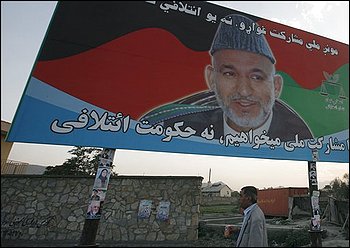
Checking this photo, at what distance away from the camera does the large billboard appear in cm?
579

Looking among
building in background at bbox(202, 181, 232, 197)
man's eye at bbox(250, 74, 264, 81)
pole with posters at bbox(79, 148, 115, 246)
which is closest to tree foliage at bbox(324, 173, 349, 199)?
man's eye at bbox(250, 74, 264, 81)

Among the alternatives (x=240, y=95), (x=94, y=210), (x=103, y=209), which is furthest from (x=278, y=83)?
(x=103, y=209)

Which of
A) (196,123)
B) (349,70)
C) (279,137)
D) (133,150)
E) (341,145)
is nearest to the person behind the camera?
(133,150)

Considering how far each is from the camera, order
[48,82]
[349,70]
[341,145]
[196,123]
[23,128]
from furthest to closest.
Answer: [349,70] → [341,145] → [196,123] → [48,82] → [23,128]

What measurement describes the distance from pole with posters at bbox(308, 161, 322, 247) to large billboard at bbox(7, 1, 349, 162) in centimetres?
44

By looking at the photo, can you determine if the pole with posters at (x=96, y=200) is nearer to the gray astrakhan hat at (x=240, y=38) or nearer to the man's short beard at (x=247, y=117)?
the man's short beard at (x=247, y=117)

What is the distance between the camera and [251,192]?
365cm

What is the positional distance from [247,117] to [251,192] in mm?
4135

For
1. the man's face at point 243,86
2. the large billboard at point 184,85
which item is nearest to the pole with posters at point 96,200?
the large billboard at point 184,85

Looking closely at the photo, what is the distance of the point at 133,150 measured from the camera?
20.0 ft

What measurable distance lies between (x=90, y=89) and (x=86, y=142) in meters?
1.27

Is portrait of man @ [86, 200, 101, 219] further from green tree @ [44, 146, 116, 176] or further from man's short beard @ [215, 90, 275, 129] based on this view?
green tree @ [44, 146, 116, 176]

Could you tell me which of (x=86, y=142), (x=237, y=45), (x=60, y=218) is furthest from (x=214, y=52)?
(x=60, y=218)

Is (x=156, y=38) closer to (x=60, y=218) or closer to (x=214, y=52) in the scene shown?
(x=214, y=52)
